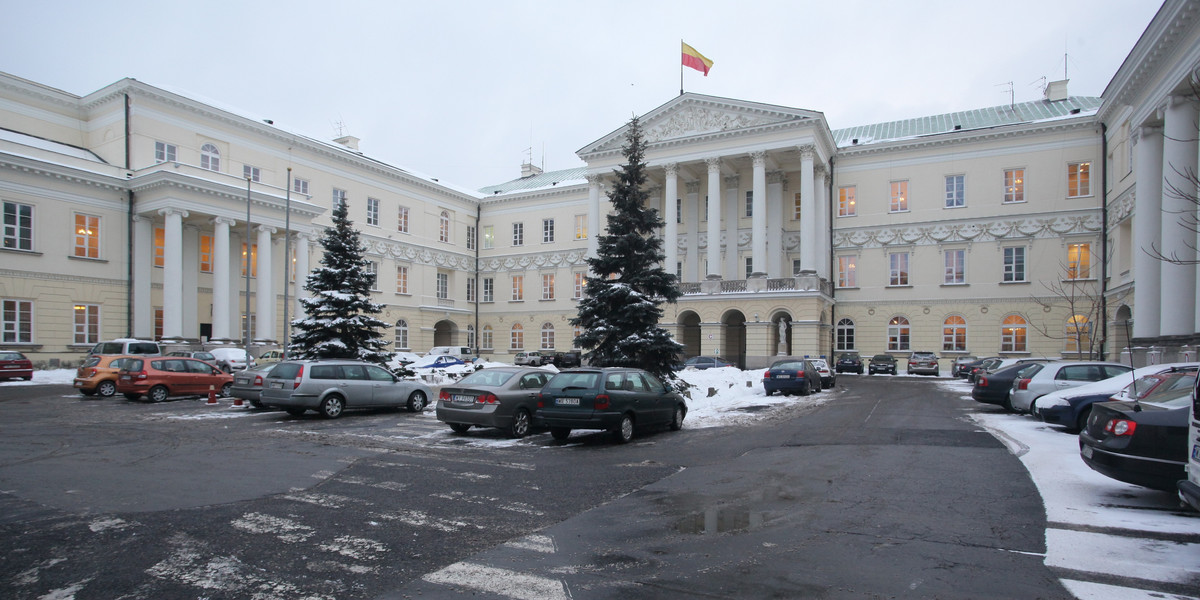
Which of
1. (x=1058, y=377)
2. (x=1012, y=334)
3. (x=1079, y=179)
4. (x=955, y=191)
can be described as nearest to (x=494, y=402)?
(x=1058, y=377)

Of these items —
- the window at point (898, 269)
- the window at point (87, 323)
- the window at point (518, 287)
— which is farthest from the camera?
the window at point (518, 287)

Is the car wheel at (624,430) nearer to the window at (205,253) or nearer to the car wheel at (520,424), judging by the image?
the car wheel at (520,424)

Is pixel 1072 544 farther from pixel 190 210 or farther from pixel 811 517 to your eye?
pixel 190 210

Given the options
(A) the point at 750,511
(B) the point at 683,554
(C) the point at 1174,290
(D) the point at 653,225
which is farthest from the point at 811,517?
(C) the point at 1174,290

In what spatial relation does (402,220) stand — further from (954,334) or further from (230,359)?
(954,334)

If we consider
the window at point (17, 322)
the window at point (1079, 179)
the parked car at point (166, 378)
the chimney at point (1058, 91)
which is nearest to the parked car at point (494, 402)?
the parked car at point (166, 378)

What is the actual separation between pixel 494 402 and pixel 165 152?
111 ft

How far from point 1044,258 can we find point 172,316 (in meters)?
49.5

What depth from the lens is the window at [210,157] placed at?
127 ft

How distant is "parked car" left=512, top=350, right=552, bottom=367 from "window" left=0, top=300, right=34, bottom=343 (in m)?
27.0

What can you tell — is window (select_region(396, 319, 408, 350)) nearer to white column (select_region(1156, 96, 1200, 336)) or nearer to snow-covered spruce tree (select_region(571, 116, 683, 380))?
snow-covered spruce tree (select_region(571, 116, 683, 380))

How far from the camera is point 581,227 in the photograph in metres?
55.5

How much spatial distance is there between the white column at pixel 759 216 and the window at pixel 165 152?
1356 inches

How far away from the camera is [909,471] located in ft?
30.9
